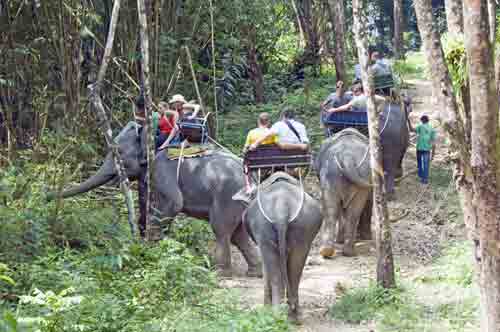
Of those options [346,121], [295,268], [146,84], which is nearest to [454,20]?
[295,268]

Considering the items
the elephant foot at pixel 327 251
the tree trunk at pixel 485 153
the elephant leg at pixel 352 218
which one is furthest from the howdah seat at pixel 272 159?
the tree trunk at pixel 485 153

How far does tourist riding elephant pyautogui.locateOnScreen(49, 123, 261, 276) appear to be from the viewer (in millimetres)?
10867

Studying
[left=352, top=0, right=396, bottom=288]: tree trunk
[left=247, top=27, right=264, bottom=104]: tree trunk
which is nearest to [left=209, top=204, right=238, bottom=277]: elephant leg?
[left=352, top=0, right=396, bottom=288]: tree trunk

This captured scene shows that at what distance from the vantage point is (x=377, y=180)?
895 cm

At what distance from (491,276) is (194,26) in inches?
401

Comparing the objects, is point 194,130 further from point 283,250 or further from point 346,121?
point 283,250

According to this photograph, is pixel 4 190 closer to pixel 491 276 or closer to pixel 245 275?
pixel 245 275

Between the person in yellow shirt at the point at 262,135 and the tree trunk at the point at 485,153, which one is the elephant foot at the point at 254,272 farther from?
the tree trunk at the point at 485,153

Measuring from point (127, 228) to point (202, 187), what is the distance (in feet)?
4.25

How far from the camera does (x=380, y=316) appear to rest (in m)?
8.45

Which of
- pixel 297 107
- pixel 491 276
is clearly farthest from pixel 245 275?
pixel 297 107

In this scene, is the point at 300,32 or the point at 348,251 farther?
the point at 300,32

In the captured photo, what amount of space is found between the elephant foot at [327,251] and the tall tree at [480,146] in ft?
15.4

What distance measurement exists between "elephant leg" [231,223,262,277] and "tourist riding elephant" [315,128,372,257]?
886 mm
